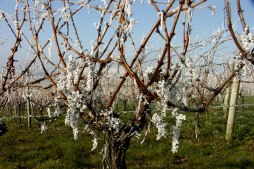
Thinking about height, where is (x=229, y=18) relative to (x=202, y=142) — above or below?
above

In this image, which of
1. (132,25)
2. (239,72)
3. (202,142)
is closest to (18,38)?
(132,25)

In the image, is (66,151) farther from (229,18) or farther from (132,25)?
(229,18)

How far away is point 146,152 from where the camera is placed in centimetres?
428

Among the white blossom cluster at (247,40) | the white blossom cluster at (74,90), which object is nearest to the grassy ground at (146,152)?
the white blossom cluster at (74,90)

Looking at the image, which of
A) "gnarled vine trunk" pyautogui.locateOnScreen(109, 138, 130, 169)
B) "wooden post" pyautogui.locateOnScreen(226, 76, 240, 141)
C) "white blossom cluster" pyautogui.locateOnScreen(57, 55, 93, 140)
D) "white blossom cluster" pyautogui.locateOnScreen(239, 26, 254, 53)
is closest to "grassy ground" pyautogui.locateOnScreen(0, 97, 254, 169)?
"wooden post" pyautogui.locateOnScreen(226, 76, 240, 141)

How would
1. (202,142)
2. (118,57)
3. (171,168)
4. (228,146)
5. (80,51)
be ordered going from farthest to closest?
(202,142) → (228,146) → (171,168) → (80,51) → (118,57)

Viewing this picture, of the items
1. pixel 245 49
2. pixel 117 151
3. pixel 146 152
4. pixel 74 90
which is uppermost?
pixel 245 49

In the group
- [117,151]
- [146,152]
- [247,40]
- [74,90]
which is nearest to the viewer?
[247,40]

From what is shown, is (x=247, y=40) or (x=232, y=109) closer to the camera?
(x=247, y=40)

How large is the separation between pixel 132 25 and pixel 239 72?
77 cm

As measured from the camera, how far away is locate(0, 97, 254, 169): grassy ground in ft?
12.1

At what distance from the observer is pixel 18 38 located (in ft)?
6.01

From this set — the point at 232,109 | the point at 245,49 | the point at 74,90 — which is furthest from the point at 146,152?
the point at 245,49

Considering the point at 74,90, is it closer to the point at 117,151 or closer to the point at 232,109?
the point at 117,151
